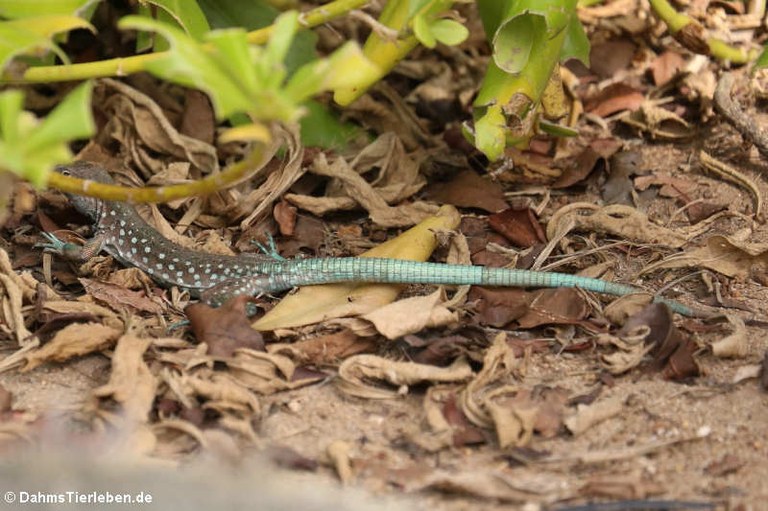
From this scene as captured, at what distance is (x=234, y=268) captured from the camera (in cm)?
408

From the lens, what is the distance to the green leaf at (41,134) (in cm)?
215

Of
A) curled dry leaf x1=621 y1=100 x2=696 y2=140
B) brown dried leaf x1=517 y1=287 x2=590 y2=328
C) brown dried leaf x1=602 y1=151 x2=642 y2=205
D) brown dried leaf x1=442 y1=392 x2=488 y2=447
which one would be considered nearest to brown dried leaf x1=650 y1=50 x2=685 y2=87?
curled dry leaf x1=621 y1=100 x2=696 y2=140

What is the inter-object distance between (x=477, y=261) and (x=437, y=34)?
51.1 inches

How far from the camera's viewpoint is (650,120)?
4711 millimetres

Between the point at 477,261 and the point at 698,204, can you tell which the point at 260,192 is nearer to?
the point at 477,261

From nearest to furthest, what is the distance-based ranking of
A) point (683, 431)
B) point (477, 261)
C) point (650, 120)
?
point (683, 431) < point (477, 261) < point (650, 120)

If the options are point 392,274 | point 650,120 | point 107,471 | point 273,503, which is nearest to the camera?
point 273,503

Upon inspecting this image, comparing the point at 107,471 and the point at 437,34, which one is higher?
the point at 437,34

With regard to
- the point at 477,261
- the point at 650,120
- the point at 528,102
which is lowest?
the point at 477,261

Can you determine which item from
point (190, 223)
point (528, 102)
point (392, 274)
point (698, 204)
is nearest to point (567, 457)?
point (392, 274)

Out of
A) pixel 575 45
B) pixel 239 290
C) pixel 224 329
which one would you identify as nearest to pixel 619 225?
pixel 575 45

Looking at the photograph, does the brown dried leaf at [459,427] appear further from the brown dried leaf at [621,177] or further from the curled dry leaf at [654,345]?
the brown dried leaf at [621,177]

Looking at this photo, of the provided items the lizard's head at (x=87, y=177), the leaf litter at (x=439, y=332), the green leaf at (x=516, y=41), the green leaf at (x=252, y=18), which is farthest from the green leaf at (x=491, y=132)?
the lizard's head at (x=87, y=177)

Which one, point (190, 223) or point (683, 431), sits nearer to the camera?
point (683, 431)
